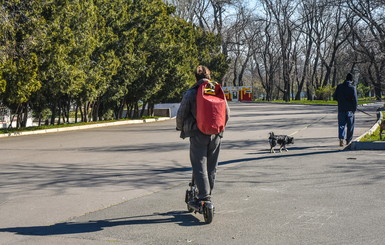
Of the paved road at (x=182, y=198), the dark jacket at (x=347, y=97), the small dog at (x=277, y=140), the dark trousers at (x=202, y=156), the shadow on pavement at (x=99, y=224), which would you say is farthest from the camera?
the dark jacket at (x=347, y=97)

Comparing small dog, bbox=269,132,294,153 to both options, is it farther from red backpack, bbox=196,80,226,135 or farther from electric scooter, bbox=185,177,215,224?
red backpack, bbox=196,80,226,135

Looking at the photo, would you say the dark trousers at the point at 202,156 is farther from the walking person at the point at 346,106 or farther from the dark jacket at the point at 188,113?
the walking person at the point at 346,106

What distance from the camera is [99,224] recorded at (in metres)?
5.78

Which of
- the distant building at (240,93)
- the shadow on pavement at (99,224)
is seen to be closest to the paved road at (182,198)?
the shadow on pavement at (99,224)

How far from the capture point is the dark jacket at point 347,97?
1318 cm

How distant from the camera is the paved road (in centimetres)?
532

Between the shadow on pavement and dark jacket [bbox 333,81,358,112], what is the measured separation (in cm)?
825

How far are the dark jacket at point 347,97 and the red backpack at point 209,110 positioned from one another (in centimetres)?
824

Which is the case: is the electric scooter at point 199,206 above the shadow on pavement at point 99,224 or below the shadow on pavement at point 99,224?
above

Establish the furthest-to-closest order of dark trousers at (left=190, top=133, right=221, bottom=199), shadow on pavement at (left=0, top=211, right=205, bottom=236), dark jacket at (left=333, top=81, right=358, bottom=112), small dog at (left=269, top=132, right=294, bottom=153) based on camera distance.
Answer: dark jacket at (left=333, top=81, right=358, bottom=112) < small dog at (left=269, top=132, right=294, bottom=153) < dark trousers at (left=190, top=133, right=221, bottom=199) < shadow on pavement at (left=0, top=211, right=205, bottom=236)

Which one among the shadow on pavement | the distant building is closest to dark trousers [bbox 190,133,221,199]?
the shadow on pavement

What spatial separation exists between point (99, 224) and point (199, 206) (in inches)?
45.8

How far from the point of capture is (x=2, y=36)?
18.7 meters

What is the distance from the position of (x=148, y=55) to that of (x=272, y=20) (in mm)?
42868
